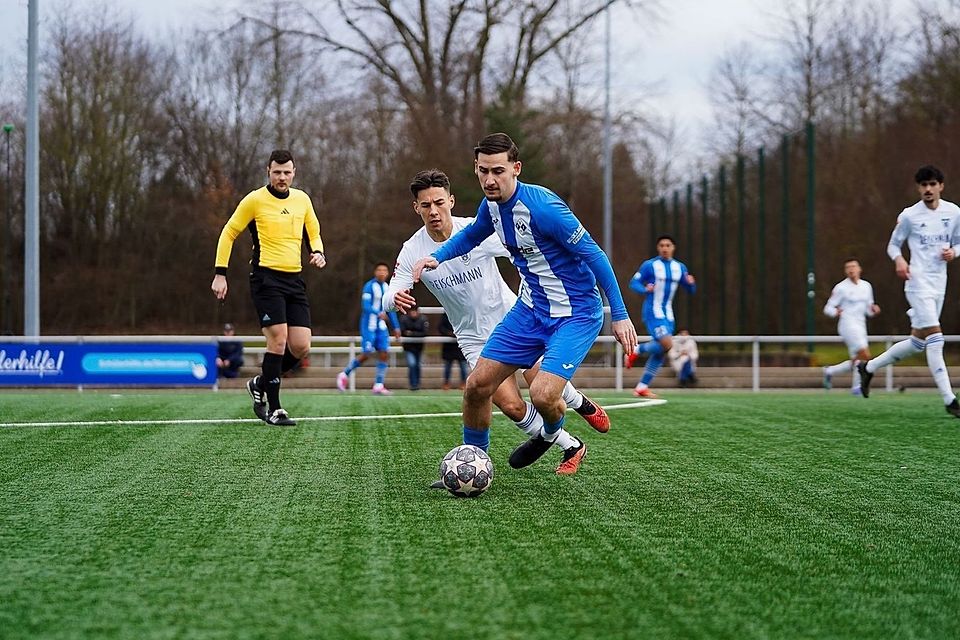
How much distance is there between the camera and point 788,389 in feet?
70.1

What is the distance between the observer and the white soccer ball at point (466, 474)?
5.29 metres

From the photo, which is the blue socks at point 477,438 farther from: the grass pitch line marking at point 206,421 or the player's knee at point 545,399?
the grass pitch line marking at point 206,421

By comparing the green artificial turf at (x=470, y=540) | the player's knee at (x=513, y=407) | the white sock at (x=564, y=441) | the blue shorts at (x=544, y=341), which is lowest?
the green artificial turf at (x=470, y=540)

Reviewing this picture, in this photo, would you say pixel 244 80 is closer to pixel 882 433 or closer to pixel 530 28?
pixel 530 28

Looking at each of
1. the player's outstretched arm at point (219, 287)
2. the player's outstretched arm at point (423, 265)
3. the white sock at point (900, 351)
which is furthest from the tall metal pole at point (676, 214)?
the player's outstretched arm at point (423, 265)

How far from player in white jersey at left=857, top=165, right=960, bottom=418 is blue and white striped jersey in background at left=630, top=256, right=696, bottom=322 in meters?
5.70

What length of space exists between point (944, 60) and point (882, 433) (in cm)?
2575

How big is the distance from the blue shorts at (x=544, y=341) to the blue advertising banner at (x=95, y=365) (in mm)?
12387

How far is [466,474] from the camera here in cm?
530

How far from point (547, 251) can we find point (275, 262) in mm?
3718

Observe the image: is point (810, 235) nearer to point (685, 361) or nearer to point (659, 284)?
point (685, 361)

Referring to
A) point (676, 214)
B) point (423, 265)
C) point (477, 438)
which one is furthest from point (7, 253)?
point (477, 438)

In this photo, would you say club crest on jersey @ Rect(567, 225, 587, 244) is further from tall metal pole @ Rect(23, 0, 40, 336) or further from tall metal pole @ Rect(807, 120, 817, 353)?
tall metal pole @ Rect(807, 120, 817, 353)

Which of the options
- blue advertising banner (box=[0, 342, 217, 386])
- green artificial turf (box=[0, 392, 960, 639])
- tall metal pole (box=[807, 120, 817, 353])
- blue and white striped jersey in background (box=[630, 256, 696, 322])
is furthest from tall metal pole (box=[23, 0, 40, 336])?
tall metal pole (box=[807, 120, 817, 353])
